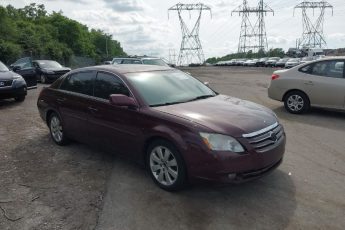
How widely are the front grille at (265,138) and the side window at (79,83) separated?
113 inches

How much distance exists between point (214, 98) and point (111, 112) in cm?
156

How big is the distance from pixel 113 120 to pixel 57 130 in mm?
2008

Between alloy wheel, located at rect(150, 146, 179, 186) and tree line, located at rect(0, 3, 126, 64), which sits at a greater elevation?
tree line, located at rect(0, 3, 126, 64)

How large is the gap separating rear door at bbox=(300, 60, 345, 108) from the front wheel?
6.17 meters

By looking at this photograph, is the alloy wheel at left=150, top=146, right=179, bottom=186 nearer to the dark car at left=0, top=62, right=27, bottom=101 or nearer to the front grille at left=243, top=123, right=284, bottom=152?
the front grille at left=243, top=123, right=284, bottom=152

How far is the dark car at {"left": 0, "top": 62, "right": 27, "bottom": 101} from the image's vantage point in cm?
1181

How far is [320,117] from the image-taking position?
9516mm

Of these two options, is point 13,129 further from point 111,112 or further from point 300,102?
point 300,102

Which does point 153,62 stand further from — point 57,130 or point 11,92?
point 57,130

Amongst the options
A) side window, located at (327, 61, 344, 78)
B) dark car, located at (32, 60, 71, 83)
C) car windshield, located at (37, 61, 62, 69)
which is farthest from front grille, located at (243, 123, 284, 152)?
car windshield, located at (37, 61, 62, 69)

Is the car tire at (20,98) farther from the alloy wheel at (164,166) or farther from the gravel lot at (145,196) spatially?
the alloy wheel at (164,166)

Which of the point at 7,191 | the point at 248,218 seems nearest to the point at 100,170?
the point at 7,191

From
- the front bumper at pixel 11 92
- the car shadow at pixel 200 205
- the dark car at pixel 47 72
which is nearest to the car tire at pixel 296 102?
the car shadow at pixel 200 205

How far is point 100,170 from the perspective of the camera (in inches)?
228
